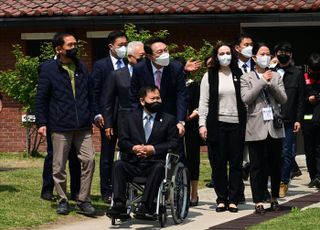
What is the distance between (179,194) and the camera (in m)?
12.5

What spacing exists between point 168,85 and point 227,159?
1304 millimetres

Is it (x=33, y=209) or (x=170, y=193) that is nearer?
(x=170, y=193)

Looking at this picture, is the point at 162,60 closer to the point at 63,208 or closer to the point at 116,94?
the point at 116,94

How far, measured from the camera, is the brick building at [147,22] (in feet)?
74.5

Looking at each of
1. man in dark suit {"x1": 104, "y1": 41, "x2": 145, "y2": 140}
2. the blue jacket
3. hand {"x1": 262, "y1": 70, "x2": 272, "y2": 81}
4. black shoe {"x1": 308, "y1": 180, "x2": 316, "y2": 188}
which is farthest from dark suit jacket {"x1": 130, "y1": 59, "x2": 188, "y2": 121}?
black shoe {"x1": 308, "y1": 180, "x2": 316, "y2": 188}

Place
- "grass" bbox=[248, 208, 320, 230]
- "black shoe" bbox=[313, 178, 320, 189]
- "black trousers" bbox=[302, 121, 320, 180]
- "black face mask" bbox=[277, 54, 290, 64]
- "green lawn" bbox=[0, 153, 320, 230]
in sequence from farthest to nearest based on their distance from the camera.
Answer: "black trousers" bbox=[302, 121, 320, 180], "black shoe" bbox=[313, 178, 320, 189], "black face mask" bbox=[277, 54, 290, 64], "green lawn" bbox=[0, 153, 320, 230], "grass" bbox=[248, 208, 320, 230]

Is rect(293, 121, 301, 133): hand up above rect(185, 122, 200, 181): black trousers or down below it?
above

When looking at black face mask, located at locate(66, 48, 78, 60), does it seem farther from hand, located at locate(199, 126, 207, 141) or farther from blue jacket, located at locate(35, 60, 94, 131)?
hand, located at locate(199, 126, 207, 141)

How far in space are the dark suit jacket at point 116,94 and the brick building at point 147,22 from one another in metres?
9.22

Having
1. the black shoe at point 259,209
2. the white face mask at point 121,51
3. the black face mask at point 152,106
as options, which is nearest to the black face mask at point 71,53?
the white face mask at point 121,51

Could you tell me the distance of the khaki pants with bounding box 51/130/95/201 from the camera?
12969 mm

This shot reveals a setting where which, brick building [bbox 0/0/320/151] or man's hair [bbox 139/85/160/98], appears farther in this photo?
brick building [bbox 0/0/320/151]

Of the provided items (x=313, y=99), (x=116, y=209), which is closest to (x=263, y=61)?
(x=116, y=209)

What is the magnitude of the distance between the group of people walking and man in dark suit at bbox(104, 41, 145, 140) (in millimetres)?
13
